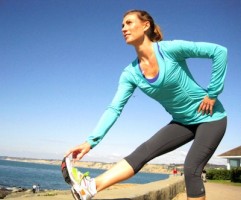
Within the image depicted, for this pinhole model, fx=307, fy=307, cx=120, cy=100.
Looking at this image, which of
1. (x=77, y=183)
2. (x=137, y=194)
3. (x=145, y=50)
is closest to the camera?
(x=77, y=183)

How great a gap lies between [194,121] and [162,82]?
553 mm

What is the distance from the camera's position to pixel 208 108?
121 inches

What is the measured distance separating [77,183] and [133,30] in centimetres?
163

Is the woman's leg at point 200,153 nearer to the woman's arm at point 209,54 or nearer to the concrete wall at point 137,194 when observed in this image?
the woman's arm at point 209,54

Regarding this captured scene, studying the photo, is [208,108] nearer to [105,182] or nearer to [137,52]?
[137,52]

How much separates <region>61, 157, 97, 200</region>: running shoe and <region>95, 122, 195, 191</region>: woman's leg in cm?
12

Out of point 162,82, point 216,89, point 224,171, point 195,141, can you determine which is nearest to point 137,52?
point 162,82

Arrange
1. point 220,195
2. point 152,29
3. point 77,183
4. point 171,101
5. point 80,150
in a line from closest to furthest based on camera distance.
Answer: point 77,183 < point 80,150 < point 171,101 < point 152,29 < point 220,195

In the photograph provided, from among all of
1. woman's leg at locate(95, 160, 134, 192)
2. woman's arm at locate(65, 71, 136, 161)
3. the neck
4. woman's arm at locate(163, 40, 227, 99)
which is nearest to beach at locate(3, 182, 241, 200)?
woman's leg at locate(95, 160, 134, 192)

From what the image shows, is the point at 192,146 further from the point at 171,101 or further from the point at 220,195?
the point at 220,195

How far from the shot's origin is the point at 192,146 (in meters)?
3.11

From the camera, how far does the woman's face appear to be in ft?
10.5

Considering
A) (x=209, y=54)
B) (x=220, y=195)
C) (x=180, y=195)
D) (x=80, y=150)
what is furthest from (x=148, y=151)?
(x=220, y=195)

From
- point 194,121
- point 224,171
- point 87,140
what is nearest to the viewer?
point 87,140
